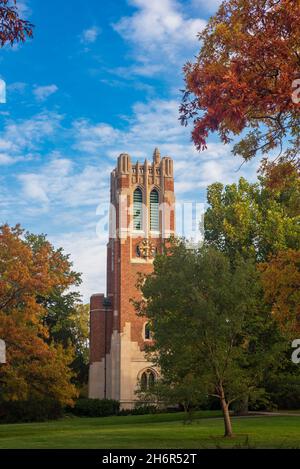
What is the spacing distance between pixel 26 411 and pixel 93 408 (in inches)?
399

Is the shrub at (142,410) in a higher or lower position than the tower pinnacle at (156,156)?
lower

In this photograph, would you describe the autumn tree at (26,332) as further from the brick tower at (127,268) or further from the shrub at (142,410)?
the brick tower at (127,268)

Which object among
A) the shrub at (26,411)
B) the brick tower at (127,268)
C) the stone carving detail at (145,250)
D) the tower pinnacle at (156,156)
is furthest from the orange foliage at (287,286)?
the tower pinnacle at (156,156)

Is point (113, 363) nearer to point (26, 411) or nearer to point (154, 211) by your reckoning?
point (154, 211)

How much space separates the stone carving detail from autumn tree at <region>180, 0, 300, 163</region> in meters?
51.0

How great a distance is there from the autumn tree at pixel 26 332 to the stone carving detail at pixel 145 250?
3683cm

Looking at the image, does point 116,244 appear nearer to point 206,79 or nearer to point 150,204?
point 150,204

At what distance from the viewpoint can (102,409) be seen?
51844mm

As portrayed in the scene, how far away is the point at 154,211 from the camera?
6525 cm

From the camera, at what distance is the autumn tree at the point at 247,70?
10095 millimetres

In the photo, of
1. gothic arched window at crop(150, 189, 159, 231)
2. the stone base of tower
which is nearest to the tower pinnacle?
gothic arched window at crop(150, 189, 159, 231)

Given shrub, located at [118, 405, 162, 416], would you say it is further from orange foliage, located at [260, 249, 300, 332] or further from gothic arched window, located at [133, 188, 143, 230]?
orange foliage, located at [260, 249, 300, 332]
